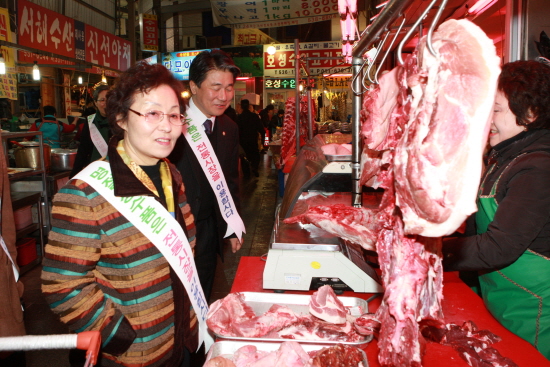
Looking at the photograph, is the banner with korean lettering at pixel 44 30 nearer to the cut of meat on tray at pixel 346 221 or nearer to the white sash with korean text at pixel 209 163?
the white sash with korean text at pixel 209 163

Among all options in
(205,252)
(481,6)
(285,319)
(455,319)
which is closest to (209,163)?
(205,252)

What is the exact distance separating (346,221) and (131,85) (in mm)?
1377

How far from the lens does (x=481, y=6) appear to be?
14.0 feet

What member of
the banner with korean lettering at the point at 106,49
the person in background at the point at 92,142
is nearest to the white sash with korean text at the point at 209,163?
the person in background at the point at 92,142

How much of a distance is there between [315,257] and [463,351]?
811mm

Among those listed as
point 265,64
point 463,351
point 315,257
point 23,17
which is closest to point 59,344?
point 315,257

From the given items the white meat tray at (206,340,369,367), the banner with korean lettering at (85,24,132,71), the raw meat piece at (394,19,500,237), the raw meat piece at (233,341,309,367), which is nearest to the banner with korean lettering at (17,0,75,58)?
the banner with korean lettering at (85,24,132,71)

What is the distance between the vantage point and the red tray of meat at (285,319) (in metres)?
1.75

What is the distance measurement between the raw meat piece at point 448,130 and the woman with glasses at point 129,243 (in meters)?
1.17

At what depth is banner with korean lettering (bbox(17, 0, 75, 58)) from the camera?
5984mm

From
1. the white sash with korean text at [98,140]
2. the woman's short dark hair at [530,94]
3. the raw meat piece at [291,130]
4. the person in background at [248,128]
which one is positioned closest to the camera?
the woman's short dark hair at [530,94]

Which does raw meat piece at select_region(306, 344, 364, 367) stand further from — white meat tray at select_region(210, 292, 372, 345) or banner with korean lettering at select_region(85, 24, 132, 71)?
banner with korean lettering at select_region(85, 24, 132, 71)

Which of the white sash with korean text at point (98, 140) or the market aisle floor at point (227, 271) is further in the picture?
the white sash with korean text at point (98, 140)

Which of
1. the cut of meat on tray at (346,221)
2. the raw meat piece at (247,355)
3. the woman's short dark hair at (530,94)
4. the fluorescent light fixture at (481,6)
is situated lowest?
the raw meat piece at (247,355)
